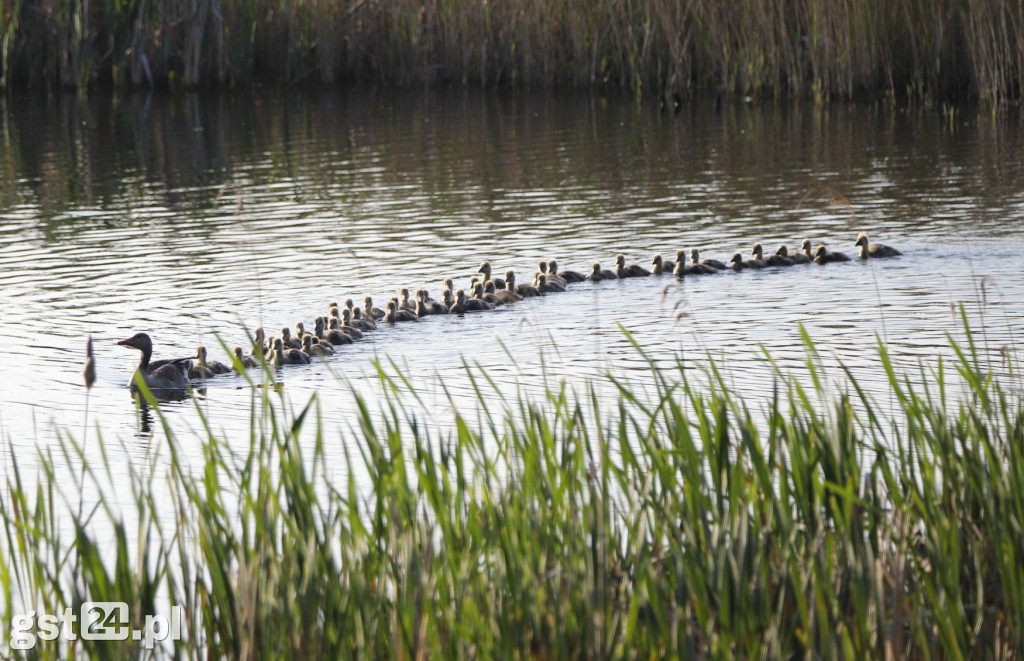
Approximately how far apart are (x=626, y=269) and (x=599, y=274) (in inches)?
13.6

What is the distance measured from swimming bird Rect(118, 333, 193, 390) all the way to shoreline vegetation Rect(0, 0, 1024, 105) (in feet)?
51.4

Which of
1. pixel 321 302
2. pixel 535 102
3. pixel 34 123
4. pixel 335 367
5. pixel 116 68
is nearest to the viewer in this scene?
pixel 335 367

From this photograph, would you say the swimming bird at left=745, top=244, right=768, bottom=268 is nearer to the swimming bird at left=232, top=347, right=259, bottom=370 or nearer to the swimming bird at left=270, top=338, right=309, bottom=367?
the swimming bird at left=270, top=338, right=309, bottom=367

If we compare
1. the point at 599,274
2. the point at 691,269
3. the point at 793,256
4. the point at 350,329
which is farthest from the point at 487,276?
the point at 793,256

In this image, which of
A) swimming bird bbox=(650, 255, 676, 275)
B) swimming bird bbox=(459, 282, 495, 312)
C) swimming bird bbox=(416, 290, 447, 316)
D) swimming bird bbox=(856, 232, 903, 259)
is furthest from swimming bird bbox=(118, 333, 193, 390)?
swimming bird bbox=(856, 232, 903, 259)

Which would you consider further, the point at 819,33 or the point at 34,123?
the point at 34,123

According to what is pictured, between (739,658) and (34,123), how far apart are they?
25618 mm

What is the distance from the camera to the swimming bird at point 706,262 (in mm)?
13828

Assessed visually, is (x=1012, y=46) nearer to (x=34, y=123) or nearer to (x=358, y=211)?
(x=358, y=211)

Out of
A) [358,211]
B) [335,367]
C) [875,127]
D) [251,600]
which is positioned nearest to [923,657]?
[251,600]

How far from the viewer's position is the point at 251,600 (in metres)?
4.03

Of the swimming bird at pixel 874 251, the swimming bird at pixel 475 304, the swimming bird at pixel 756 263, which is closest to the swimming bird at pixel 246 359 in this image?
the swimming bird at pixel 475 304

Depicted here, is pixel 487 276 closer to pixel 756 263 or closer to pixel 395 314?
pixel 395 314

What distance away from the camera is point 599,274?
13508 mm
